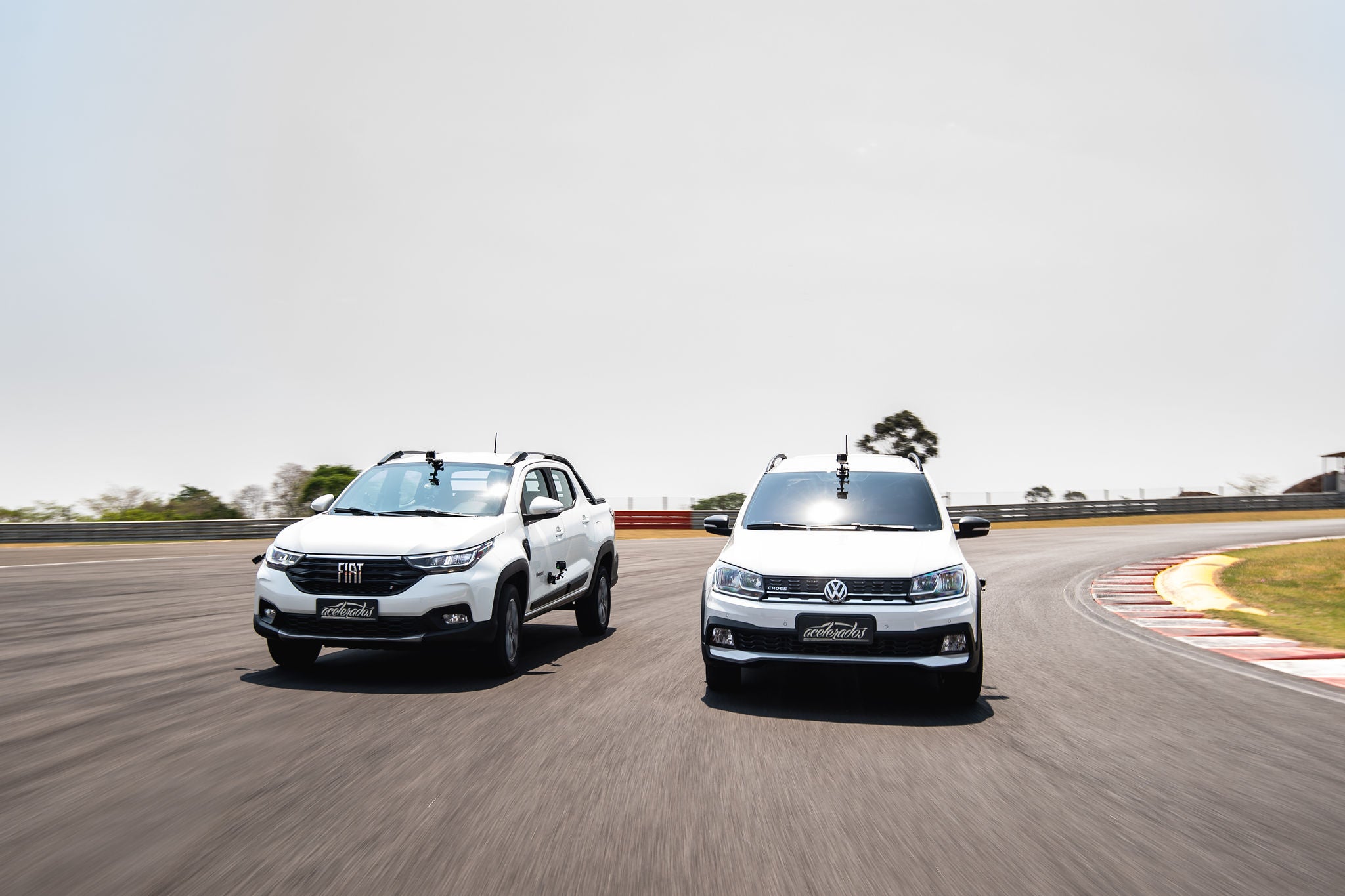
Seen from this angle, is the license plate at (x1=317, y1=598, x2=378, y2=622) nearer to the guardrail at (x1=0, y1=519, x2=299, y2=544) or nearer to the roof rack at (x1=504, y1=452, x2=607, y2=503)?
the roof rack at (x1=504, y1=452, x2=607, y2=503)

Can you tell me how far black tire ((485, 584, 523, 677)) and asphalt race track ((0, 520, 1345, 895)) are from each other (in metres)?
0.23

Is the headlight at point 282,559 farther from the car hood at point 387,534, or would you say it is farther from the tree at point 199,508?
the tree at point 199,508

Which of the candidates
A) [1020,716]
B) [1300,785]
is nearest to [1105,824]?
[1300,785]

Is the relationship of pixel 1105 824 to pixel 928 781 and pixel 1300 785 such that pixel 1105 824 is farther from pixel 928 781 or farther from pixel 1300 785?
pixel 1300 785

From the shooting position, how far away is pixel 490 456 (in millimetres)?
9906

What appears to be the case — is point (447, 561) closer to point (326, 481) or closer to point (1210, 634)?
point (1210, 634)

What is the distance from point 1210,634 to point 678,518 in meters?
32.9

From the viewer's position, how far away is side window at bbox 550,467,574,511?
10789 millimetres

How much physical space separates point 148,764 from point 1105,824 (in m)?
4.66

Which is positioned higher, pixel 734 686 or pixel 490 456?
pixel 490 456

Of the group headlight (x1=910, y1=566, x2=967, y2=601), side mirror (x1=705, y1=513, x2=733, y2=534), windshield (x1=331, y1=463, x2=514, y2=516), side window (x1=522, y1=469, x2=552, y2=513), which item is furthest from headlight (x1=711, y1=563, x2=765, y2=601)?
side window (x1=522, y1=469, x2=552, y2=513)

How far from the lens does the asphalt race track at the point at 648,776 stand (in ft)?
12.8

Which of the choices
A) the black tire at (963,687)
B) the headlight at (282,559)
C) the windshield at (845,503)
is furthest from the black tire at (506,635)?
the black tire at (963,687)

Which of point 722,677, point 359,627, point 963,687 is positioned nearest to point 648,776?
point 722,677
